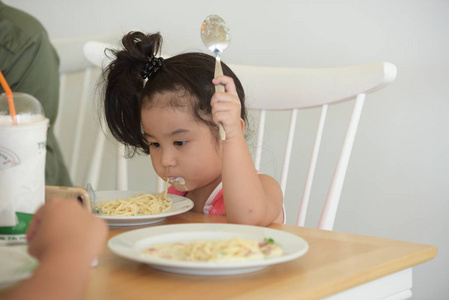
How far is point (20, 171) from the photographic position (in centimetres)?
59

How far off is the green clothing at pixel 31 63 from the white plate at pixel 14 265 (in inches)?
46.7

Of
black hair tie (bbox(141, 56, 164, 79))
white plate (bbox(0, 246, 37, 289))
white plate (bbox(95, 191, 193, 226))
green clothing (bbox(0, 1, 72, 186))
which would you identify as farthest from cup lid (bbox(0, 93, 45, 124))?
green clothing (bbox(0, 1, 72, 186))

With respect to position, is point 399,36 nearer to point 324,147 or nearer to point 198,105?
point 324,147

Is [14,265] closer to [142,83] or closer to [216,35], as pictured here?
[216,35]

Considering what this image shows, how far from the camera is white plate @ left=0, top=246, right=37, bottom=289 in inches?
19.9

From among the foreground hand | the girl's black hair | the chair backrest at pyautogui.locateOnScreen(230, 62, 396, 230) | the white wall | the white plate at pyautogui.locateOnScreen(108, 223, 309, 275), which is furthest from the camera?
the white wall

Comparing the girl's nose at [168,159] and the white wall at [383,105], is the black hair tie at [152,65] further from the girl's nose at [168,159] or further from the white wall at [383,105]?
the white wall at [383,105]

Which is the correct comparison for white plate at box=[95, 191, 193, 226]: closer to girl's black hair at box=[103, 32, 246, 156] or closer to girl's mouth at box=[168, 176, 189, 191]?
girl's mouth at box=[168, 176, 189, 191]

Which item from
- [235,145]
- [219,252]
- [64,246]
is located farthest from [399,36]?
[64,246]

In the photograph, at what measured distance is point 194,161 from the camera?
1212 millimetres

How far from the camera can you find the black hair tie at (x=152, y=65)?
1.32 metres

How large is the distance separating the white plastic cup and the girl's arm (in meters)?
0.37

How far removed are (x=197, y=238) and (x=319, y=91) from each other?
668 mm

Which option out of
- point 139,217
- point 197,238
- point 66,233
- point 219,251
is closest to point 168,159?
point 139,217
